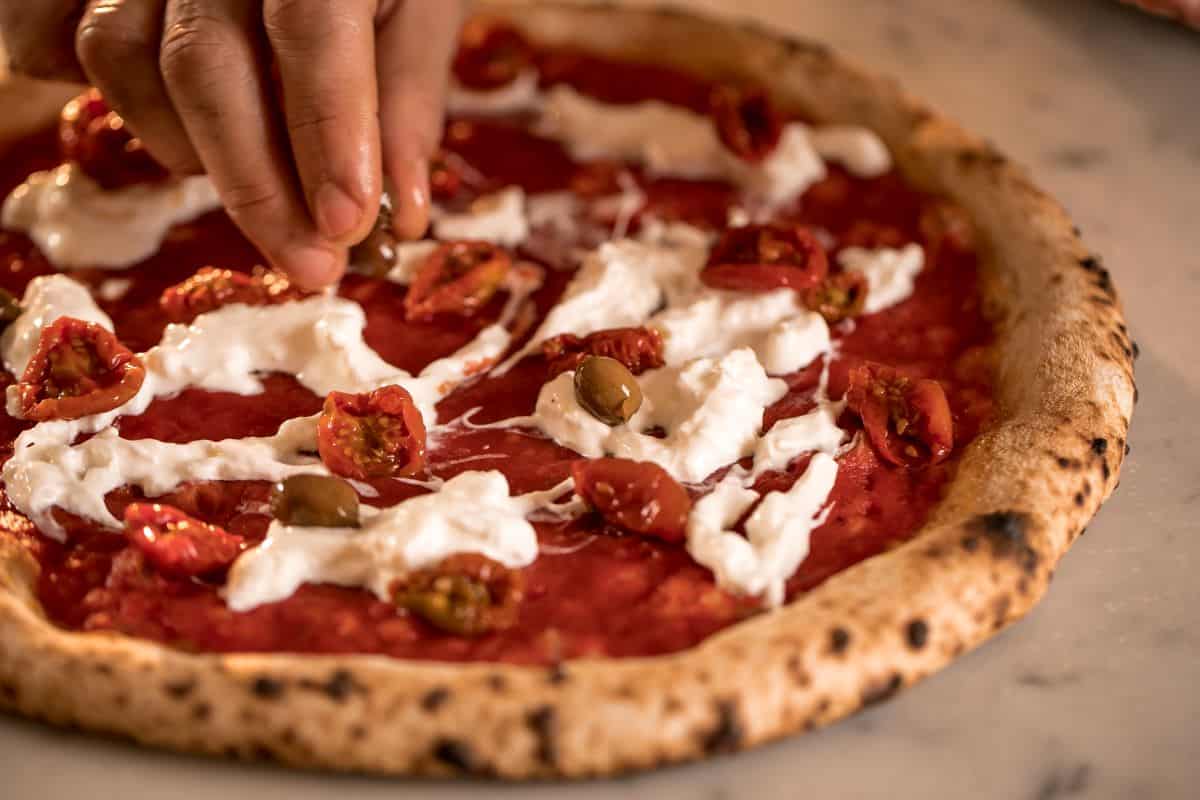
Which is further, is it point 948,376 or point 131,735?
point 948,376

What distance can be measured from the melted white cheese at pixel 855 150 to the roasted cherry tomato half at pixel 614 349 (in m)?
1.33

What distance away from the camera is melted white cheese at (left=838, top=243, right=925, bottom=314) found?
13.4ft

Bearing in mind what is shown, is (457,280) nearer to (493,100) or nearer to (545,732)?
(493,100)

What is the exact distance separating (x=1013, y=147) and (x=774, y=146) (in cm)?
104

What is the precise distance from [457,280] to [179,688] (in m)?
1.67

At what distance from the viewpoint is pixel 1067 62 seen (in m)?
5.56

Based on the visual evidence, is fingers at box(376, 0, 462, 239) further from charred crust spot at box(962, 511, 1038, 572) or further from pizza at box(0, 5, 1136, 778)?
charred crust spot at box(962, 511, 1038, 572)

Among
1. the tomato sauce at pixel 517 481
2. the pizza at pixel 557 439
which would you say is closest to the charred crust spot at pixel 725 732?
the pizza at pixel 557 439

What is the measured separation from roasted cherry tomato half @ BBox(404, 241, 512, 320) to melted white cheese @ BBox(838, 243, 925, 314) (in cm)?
106

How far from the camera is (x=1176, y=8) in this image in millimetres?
5434

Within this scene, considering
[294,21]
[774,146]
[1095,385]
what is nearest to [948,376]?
[1095,385]

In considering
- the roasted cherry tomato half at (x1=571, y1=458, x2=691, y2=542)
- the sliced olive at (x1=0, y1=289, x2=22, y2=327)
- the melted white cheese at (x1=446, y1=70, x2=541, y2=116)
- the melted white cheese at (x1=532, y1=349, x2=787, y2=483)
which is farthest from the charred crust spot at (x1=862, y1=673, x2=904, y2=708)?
the melted white cheese at (x1=446, y1=70, x2=541, y2=116)

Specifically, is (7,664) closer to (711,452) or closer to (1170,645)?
(711,452)

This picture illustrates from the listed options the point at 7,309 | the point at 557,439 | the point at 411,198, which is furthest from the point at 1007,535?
the point at 7,309
